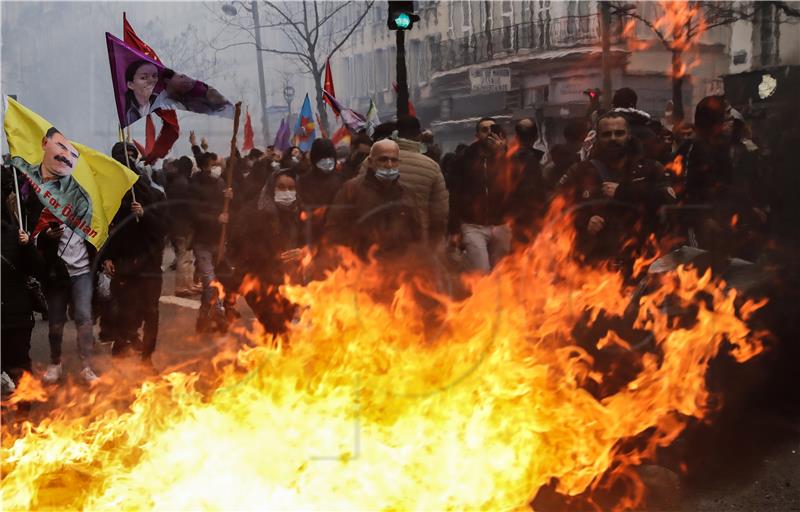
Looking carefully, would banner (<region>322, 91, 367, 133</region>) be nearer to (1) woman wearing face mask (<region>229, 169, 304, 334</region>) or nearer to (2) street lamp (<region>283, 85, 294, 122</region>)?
(2) street lamp (<region>283, 85, 294, 122</region>)

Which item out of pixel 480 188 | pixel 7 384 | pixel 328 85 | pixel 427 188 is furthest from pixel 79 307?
pixel 328 85

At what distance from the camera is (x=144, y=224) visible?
22.1ft

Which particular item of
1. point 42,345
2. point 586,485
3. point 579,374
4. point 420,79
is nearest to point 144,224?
point 42,345

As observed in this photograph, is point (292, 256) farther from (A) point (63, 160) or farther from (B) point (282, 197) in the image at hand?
(A) point (63, 160)

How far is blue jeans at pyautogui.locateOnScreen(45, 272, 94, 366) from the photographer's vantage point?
6555 mm

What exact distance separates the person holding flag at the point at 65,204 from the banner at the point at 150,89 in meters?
0.63

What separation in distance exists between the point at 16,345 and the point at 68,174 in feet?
4.02

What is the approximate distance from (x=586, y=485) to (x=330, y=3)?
7438 mm

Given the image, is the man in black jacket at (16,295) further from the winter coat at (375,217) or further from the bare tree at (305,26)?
the bare tree at (305,26)

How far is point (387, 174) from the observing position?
20.3ft

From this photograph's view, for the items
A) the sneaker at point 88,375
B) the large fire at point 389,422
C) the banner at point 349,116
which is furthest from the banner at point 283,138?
the large fire at point 389,422

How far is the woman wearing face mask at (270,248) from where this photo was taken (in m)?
6.59

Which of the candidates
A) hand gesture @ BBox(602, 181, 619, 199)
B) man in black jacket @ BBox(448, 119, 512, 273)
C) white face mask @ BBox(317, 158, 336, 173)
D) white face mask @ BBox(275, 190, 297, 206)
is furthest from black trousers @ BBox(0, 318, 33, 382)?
hand gesture @ BBox(602, 181, 619, 199)

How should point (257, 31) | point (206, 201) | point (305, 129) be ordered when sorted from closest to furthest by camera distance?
point (206, 201) → point (257, 31) → point (305, 129)
